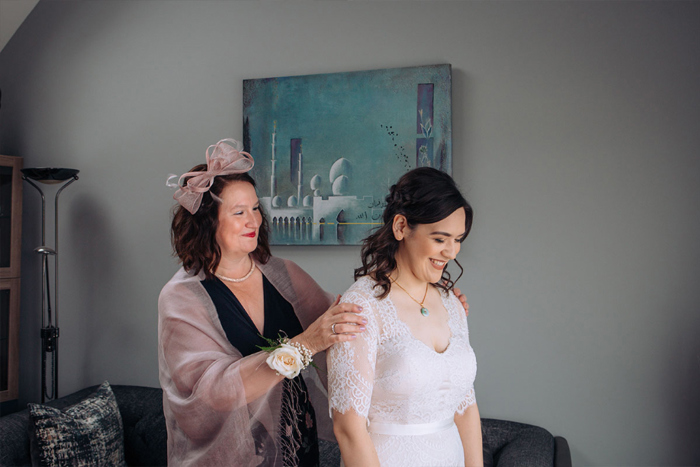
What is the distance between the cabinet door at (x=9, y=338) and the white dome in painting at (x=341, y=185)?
2.19 metres

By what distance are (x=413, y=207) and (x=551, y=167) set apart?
4.59ft

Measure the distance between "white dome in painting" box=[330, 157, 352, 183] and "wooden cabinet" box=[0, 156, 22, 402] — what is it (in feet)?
6.87

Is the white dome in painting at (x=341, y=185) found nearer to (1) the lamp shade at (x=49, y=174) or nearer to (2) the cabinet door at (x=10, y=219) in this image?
(1) the lamp shade at (x=49, y=174)

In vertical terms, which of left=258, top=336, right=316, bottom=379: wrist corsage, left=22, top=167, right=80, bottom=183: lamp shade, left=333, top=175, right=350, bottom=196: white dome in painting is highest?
left=22, top=167, right=80, bottom=183: lamp shade

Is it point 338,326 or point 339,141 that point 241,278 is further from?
point 339,141

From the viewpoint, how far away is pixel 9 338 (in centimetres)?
361

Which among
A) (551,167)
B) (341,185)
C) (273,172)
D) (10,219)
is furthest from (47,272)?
(551,167)

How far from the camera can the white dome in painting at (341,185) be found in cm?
305

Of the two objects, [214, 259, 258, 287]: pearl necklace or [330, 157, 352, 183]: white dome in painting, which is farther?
[330, 157, 352, 183]: white dome in painting

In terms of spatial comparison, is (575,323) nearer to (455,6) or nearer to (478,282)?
(478,282)

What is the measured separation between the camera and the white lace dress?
1.55 meters

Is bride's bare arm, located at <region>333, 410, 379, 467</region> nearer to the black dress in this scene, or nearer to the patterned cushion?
the black dress

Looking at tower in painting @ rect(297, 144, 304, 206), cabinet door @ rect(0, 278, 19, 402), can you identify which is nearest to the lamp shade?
cabinet door @ rect(0, 278, 19, 402)

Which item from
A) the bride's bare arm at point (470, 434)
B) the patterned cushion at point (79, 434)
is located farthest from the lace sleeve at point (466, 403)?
the patterned cushion at point (79, 434)
